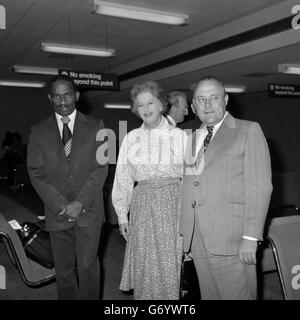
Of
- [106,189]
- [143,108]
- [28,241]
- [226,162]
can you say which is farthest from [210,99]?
[106,189]

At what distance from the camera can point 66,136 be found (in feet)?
8.09

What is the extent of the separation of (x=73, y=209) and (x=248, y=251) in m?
1.11

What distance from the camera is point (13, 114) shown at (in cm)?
1448

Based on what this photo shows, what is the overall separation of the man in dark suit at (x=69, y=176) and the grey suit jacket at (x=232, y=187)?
758 mm

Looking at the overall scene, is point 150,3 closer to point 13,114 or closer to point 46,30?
point 46,30

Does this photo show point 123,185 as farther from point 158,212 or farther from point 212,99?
point 212,99

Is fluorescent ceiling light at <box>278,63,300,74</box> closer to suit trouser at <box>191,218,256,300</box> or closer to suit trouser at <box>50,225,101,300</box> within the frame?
suit trouser at <box>50,225,101,300</box>

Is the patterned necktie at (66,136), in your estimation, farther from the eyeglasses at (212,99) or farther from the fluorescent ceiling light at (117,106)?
the fluorescent ceiling light at (117,106)

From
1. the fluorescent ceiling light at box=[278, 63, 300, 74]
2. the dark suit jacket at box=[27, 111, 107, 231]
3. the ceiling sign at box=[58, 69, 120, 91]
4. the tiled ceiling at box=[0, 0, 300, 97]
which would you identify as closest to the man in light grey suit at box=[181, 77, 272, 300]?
the dark suit jacket at box=[27, 111, 107, 231]

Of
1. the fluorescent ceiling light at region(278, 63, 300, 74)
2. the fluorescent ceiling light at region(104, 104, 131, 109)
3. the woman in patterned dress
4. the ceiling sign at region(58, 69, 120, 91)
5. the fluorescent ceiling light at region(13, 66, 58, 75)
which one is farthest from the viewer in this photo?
the fluorescent ceiling light at region(104, 104, 131, 109)

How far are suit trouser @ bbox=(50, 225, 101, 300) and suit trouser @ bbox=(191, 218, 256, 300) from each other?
2.55ft

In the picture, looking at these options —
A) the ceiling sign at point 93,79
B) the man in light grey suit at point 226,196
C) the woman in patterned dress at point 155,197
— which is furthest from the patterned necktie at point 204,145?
the ceiling sign at point 93,79

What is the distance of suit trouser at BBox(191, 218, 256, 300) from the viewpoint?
192cm

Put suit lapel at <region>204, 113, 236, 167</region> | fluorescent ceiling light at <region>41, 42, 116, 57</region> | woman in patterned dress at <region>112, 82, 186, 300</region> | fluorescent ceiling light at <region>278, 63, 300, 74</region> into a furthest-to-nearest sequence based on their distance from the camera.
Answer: fluorescent ceiling light at <region>278, 63, 300, 74</region> → fluorescent ceiling light at <region>41, 42, 116, 57</region> → woman in patterned dress at <region>112, 82, 186, 300</region> → suit lapel at <region>204, 113, 236, 167</region>
